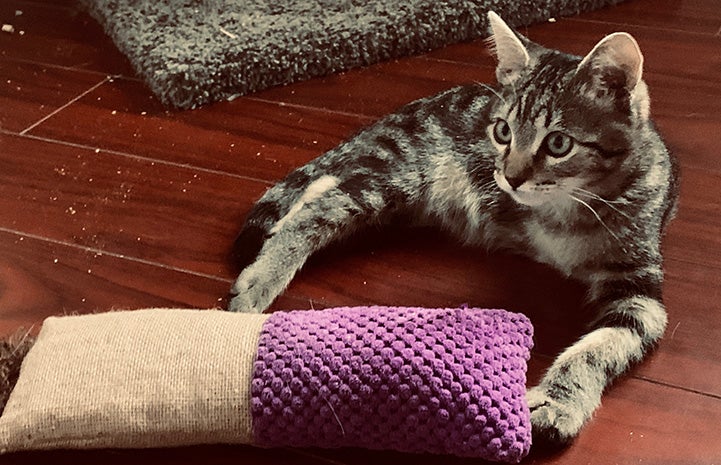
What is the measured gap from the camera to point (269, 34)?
6.64ft

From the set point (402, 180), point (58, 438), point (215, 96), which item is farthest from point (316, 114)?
point (58, 438)

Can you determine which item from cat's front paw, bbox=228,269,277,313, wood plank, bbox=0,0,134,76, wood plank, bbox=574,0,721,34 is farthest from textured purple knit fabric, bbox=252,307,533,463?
wood plank, bbox=574,0,721,34

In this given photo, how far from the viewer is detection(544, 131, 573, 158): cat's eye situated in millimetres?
1218

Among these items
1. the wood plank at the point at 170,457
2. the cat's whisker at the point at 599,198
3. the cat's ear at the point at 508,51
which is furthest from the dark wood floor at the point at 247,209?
the cat's ear at the point at 508,51

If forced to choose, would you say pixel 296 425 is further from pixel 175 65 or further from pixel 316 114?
pixel 175 65

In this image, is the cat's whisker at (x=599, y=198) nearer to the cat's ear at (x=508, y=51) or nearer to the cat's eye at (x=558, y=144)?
the cat's eye at (x=558, y=144)

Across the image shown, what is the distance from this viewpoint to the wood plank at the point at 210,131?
1697mm

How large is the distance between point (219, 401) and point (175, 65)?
109cm

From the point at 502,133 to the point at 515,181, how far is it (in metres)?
0.11

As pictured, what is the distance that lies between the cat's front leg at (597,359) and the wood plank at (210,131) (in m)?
0.69

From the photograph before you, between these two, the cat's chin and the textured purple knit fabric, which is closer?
the textured purple knit fabric

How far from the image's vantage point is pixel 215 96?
191 cm

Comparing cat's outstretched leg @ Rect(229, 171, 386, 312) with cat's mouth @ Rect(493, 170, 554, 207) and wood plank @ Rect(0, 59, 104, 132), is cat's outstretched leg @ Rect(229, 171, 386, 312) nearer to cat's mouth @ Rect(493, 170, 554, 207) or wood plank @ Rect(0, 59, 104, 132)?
cat's mouth @ Rect(493, 170, 554, 207)

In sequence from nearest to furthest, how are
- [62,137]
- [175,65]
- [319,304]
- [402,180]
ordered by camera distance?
[319,304] < [402,180] < [62,137] < [175,65]
